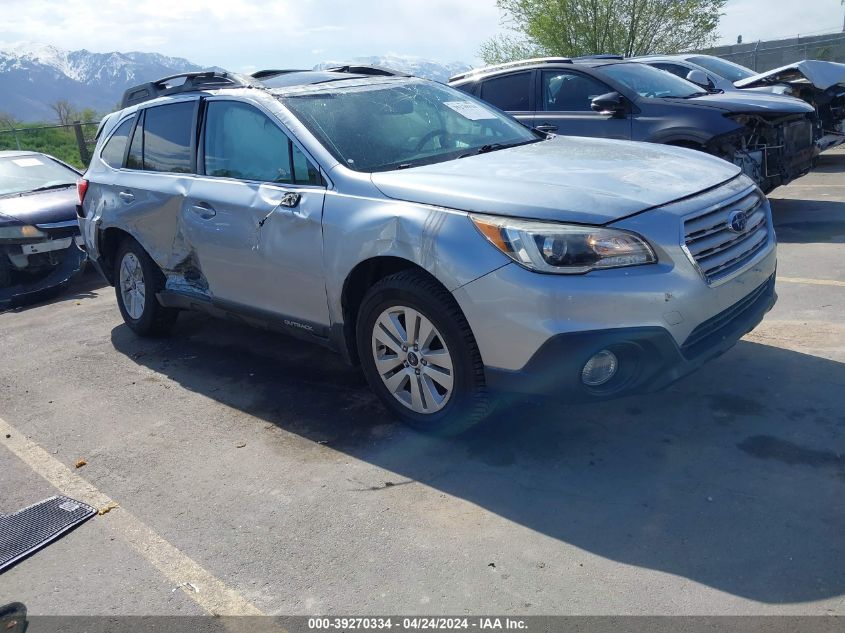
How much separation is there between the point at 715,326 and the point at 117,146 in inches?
181

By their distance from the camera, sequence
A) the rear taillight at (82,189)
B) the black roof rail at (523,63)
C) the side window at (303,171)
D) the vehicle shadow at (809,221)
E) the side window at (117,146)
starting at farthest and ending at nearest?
the black roof rail at (523,63), the vehicle shadow at (809,221), the rear taillight at (82,189), the side window at (117,146), the side window at (303,171)

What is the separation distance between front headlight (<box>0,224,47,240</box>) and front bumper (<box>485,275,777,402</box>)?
6217 millimetres

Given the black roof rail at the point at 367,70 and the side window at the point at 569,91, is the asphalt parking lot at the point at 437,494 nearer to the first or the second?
the black roof rail at the point at 367,70

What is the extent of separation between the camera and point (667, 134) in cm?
772

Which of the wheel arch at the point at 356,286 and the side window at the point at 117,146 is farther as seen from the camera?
the side window at the point at 117,146

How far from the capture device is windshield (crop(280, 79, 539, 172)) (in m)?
4.27

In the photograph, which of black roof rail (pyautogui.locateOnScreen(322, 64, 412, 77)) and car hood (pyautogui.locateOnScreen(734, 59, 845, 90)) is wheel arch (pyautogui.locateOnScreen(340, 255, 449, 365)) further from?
car hood (pyautogui.locateOnScreen(734, 59, 845, 90))

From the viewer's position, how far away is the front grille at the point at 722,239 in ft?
11.4

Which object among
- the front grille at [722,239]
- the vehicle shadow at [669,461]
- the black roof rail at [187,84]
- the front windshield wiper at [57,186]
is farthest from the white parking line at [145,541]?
the front windshield wiper at [57,186]

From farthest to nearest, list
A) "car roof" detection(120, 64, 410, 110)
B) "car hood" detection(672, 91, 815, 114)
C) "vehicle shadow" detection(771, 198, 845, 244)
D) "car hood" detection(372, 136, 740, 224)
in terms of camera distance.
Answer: "car hood" detection(672, 91, 815, 114), "vehicle shadow" detection(771, 198, 845, 244), "car roof" detection(120, 64, 410, 110), "car hood" detection(372, 136, 740, 224)

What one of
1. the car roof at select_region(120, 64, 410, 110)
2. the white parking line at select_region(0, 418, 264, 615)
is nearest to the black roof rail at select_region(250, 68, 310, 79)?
the car roof at select_region(120, 64, 410, 110)

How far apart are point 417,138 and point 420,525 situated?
2236 mm

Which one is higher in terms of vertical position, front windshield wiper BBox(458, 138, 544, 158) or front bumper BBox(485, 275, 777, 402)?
front windshield wiper BBox(458, 138, 544, 158)

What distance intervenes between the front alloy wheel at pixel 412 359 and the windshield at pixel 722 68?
9.73 meters
